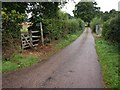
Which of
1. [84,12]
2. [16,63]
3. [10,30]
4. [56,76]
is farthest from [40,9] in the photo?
[84,12]

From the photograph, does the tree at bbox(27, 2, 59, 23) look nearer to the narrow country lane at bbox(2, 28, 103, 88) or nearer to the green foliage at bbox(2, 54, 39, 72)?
the green foliage at bbox(2, 54, 39, 72)

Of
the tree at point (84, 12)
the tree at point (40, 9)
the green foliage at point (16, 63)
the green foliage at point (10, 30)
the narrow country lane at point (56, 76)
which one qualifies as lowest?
the narrow country lane at point (56, 76)

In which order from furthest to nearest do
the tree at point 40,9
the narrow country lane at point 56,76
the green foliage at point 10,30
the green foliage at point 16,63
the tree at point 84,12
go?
the tree at point 84,12 < the tree at point 40,9 < the green foliage at point 10,30 < the green foliage at point 16,63 < the narrow country lane at point 56,76

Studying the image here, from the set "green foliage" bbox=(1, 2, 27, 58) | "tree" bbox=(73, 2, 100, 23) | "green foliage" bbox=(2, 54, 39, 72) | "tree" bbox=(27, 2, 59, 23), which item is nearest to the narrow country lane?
"green foliage" bbox=(2, 54, 39, 72)

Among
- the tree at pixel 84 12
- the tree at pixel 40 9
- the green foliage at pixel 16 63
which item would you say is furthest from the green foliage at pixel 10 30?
the tree at pixel 84 12

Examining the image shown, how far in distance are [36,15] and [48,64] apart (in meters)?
8.22

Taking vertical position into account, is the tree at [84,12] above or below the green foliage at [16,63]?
above

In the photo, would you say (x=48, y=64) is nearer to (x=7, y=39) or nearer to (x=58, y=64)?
(x=58, y=64)

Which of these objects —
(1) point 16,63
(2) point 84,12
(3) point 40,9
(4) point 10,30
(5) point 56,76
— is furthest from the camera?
(2) point 84,12

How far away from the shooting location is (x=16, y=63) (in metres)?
11.1

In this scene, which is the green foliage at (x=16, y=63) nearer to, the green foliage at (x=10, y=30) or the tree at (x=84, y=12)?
the green foliage at (x=10, y=30)

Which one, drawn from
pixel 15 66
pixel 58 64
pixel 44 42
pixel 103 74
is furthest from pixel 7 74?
pixel 44 42

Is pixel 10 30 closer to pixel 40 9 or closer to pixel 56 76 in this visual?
pixel 56 76

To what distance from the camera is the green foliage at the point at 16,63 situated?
→ 33.2ft
